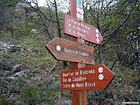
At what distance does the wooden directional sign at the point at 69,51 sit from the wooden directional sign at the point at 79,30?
15cm

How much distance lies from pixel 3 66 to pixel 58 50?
757 centimetres

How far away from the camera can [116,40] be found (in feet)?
35.3

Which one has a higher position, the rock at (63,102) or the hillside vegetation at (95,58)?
the hillside vegetation at (95,58)

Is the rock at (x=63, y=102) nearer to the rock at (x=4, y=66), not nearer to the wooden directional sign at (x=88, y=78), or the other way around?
the wooden directional sign at (x=88, y=78)

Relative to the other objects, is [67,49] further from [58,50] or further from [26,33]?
[26,33]

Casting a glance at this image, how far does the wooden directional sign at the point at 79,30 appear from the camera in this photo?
460cm

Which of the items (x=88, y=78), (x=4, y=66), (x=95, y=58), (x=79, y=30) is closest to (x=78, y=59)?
(x=88, y=78)

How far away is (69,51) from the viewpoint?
178 inches

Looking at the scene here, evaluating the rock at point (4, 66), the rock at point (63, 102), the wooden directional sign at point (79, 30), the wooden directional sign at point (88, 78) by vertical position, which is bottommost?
the rock at point (63, 102)

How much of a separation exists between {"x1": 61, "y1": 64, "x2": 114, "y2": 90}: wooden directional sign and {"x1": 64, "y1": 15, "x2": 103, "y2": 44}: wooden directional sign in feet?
1.90

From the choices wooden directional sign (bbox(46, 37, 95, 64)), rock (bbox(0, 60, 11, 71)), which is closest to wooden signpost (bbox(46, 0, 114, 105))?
wooden directional sign (bbox(46, 37, 95, 64))

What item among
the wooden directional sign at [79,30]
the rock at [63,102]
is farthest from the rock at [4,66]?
the wooden directional sign at [79,30]

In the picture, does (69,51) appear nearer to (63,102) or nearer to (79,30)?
(79,30)

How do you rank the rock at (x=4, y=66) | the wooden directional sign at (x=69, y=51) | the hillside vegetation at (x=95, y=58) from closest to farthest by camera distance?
1. the wooden directional sign at (x=69, y=51)
2. the hillside vegetation at (x=95, y=58)
3. the rock at (x=4, y=66)
